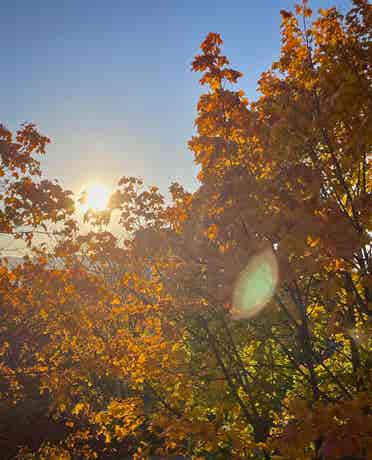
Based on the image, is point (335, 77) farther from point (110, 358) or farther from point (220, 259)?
point (110, 358)

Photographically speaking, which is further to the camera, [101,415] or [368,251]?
[101,415]

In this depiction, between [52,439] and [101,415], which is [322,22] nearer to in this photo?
[101,415]

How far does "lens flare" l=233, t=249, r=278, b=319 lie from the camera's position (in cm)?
334

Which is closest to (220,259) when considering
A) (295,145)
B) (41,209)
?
(295,145)

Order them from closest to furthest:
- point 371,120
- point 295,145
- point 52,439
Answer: point 371,120 < point 295,145 < point 52,439

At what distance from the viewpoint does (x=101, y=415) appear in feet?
18.8

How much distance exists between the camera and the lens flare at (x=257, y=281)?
3.34m

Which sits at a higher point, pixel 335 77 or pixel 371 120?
pixel 335 77

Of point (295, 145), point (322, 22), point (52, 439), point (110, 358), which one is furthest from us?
point (52, 439)

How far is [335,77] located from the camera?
3.19m

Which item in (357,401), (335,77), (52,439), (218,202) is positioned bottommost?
(52,439)

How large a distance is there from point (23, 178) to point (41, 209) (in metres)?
0.71

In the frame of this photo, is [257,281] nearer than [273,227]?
No

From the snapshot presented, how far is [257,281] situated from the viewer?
11.5 feet
